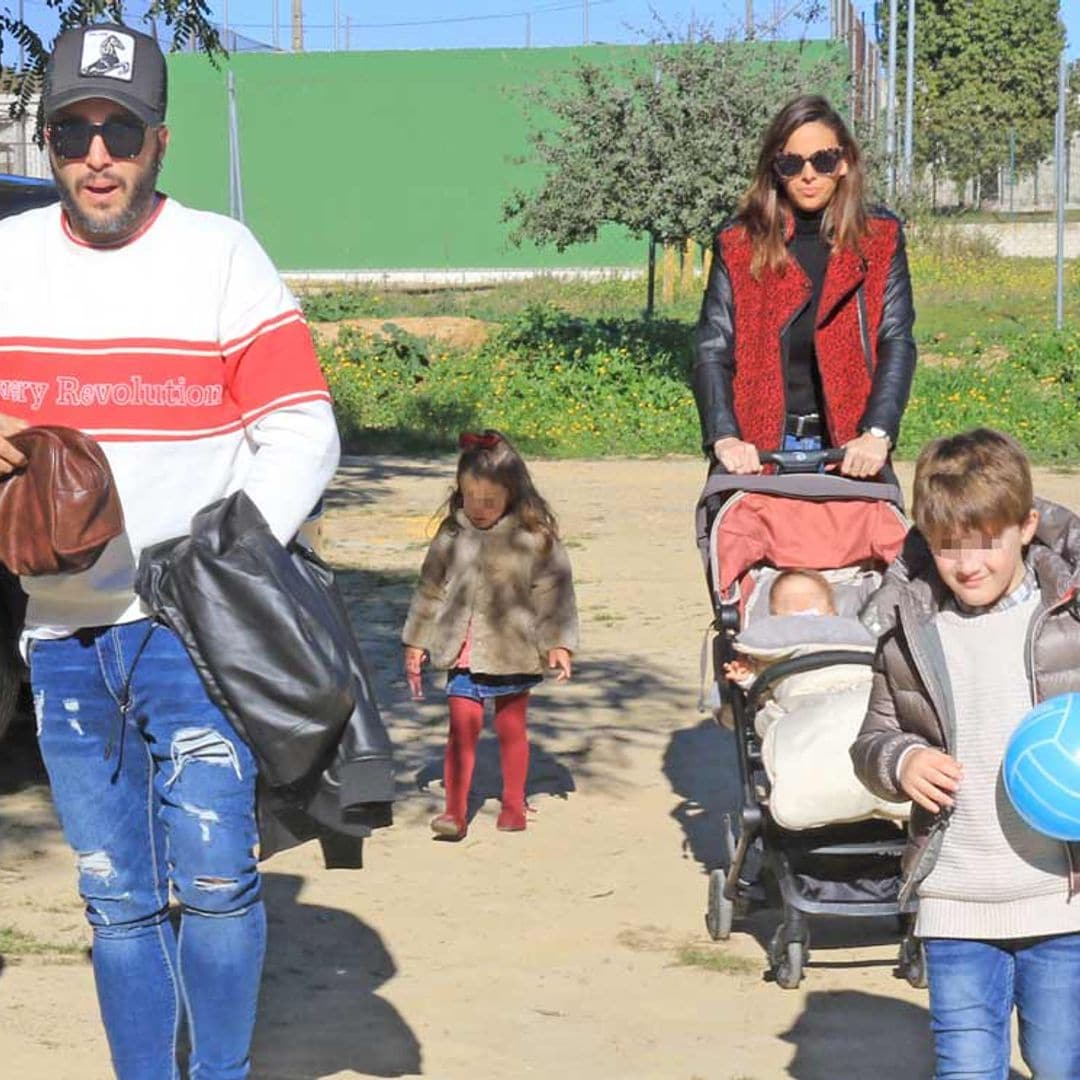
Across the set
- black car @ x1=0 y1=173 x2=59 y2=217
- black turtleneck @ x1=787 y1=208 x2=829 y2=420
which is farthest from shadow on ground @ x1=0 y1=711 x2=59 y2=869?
black turtleneck @ x1=787 y1=208 x2=829 y2=420

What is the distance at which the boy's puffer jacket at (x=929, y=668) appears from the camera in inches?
145

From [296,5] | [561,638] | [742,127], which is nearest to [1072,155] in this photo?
[296,5]

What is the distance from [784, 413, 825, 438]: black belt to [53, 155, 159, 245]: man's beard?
9.38 ft

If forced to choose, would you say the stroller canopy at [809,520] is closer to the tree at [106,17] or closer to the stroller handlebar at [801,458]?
the stroller handlebar at [801,458]

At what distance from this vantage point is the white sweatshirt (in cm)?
387

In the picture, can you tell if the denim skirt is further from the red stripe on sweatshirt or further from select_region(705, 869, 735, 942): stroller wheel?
the red stripe on sweatshirt

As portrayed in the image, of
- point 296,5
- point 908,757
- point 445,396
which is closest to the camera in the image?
point 908,757

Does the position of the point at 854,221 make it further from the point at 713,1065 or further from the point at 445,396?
the point at 445,396

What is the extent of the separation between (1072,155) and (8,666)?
5796cm

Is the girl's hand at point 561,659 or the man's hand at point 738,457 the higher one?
the man's hand at point 738,457

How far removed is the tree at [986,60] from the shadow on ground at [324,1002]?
5889 centimetres

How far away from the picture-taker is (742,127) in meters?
21.4

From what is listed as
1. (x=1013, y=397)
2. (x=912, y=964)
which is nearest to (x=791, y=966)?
(x=912, y=964)

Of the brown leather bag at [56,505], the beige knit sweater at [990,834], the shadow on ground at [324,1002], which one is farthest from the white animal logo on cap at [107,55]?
the shadow on ground at [324,1002]
